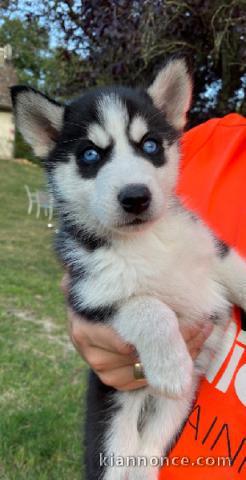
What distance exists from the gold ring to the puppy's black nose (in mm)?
592

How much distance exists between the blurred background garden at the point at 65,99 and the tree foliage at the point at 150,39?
13 millimetres

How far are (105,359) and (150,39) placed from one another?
15.7 feet

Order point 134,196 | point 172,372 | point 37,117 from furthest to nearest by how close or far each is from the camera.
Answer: point 37,117 < point 134,196 < point 172,372

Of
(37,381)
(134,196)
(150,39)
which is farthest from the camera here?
(150,39)

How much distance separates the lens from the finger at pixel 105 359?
2141 millimetres

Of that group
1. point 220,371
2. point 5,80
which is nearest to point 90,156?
point 220,371

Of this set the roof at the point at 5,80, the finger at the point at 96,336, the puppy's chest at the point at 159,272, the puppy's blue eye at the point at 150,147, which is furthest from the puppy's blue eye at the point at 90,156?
the roof at the point at 5,80

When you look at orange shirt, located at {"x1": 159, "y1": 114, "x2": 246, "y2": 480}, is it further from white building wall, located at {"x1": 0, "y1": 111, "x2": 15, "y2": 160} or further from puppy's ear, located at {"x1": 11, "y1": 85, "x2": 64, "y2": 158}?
white building wall, located at {"x1": 0, "y1": 111, "x2": 15, "y2": 160}

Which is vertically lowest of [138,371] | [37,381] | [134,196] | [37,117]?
[37,381]

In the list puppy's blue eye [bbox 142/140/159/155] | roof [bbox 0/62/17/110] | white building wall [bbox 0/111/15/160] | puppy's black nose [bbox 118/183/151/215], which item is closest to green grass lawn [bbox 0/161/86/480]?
puppy's blue eye [bbox 142/140/159/155]

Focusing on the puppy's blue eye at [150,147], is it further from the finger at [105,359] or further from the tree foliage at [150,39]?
the tree foliage at [150,39]

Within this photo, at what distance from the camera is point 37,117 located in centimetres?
246

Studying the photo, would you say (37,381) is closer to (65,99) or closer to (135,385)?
(135,385)

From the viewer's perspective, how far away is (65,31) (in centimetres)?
560
